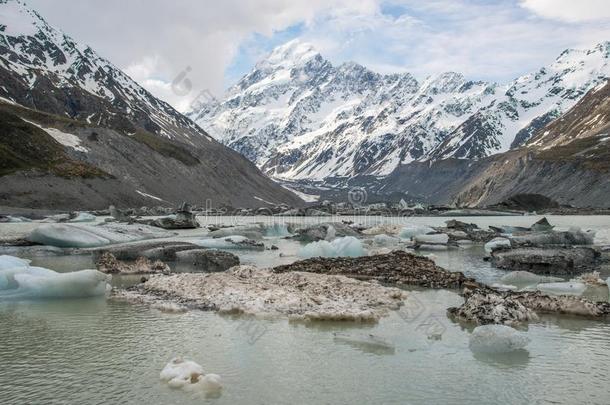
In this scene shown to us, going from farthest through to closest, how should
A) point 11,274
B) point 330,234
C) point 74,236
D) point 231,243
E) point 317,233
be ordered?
point 317,233 → point 330,234 → point 231,243 → point 74,236 → point 11,274

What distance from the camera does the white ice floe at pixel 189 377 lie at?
9078 mm

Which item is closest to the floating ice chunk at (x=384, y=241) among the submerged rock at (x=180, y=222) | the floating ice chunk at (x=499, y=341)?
the submerged rock at (x=180, y=222)

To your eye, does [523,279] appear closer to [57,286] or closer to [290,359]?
[290,359]

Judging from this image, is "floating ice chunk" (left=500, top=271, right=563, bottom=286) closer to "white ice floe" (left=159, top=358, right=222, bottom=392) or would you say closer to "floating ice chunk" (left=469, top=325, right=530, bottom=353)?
"floating ice chunk" (left=469, top=325, right=530, bottom=353)

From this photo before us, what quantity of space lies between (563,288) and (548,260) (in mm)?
5147

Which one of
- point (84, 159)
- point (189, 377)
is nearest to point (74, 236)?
point (189, 377)

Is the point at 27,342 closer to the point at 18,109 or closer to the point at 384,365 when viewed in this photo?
the point at 384,365

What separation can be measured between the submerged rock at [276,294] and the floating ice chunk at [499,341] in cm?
300

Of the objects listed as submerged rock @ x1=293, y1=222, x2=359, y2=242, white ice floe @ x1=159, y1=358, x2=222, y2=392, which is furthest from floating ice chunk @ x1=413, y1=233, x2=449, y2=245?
white ice floe @ x1=159, y1=358, x2=222, y2=392

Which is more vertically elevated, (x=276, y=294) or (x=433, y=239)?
(x=433, y=239)

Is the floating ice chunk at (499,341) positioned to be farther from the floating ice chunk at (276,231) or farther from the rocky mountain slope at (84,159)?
the rocky mountain slope at (84,159)

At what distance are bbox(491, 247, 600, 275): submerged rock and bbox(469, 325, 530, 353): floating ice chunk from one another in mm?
12150

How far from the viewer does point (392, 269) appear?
70.1 ft

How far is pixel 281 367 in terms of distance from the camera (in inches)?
402
